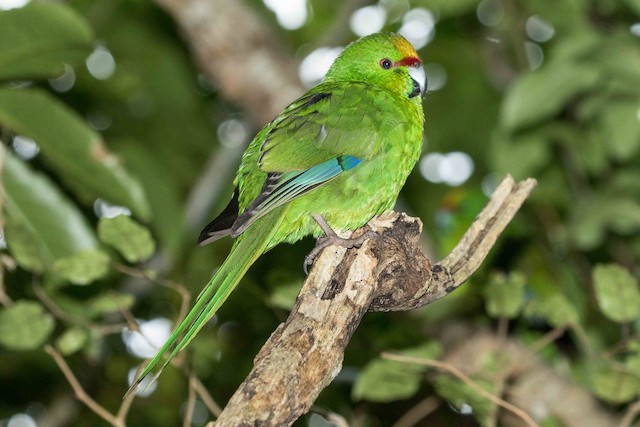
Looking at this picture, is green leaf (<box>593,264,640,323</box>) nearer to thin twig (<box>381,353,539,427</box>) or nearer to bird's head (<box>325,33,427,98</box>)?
thin twig (<box>381,353,539,427</box>)

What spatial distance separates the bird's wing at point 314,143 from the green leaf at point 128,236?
46 centimetres

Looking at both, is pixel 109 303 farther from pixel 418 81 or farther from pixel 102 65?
pixel 102 65

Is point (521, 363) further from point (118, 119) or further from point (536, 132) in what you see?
point (118, 119)

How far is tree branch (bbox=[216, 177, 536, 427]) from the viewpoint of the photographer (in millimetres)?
1938

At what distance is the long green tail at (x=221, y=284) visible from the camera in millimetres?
2230

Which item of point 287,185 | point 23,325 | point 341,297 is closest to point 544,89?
point 287,185

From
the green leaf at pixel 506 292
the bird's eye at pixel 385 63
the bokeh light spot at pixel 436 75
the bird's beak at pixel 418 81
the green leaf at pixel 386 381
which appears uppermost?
the bird's eye at pixel 385 63

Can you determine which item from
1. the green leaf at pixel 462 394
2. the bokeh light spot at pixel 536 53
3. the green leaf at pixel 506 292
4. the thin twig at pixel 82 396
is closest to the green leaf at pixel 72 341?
the thin twig at pixel 82 396

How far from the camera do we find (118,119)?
600 cm

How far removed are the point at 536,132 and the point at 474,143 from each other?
89 centimetres

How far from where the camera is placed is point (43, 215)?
3.28 meters

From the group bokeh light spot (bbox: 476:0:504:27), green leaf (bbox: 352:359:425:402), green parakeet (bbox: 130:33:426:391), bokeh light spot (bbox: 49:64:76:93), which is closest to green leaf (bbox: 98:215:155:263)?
green parakeet (bbox: 130:33:426:391)

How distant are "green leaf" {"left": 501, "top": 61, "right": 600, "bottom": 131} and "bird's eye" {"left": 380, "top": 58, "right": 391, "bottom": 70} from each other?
62cm

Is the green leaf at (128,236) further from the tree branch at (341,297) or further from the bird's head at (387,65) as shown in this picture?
the bird's head at (387,65)
